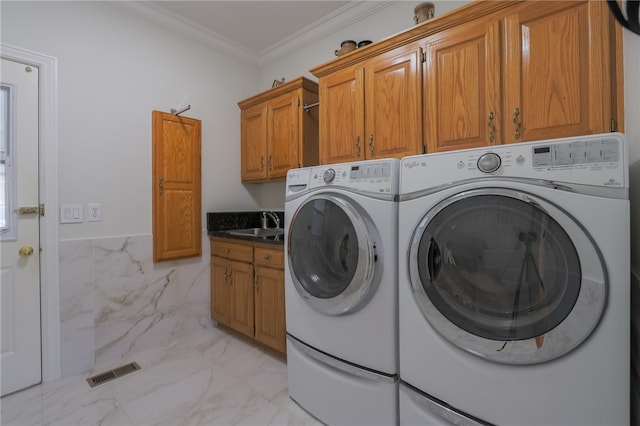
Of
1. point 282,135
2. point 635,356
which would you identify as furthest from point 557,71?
point 282,135

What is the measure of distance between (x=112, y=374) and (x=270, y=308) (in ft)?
3.62

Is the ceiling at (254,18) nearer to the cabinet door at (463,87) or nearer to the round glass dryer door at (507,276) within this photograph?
the cabinet door at (463,87)

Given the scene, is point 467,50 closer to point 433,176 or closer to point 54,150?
point 433,176

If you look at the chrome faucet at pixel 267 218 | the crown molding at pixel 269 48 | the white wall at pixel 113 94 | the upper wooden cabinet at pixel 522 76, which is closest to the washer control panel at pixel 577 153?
the upper wooden cabinet at pixel 522 76

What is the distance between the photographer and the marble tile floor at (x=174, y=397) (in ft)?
5.10

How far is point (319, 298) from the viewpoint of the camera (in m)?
1.45

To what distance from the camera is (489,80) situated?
151 centimetres

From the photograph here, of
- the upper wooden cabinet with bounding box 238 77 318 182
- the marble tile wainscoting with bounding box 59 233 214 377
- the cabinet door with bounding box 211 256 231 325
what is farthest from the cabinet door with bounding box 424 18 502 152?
the marble tile wainscoting with bounding box 59 233 214 377

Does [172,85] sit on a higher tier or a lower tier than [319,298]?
higher

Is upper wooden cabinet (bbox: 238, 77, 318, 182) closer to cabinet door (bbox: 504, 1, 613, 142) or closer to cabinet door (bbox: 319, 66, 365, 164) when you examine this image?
cabinet door (bbox: 319, 66, 365, 164)

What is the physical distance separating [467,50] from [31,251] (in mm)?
2817

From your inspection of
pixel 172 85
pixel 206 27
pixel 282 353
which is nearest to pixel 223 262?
pixel 282 353

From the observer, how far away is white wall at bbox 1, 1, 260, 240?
194 cm

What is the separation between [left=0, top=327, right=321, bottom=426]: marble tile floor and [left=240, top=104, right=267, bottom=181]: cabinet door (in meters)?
1.59
